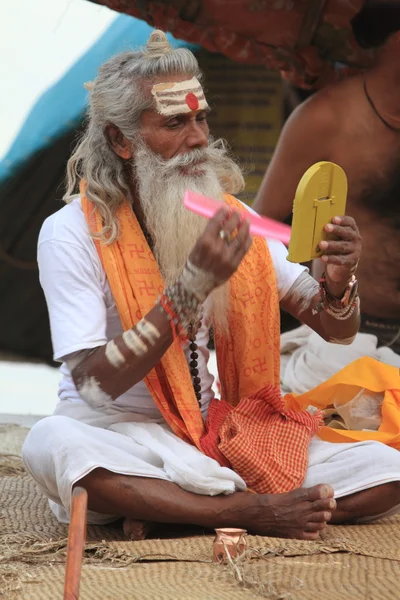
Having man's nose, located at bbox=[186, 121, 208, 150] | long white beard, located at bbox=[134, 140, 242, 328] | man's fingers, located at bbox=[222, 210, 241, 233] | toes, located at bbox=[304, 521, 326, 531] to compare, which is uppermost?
man's fingers, located at bbox=[222, 210, 241, 233]

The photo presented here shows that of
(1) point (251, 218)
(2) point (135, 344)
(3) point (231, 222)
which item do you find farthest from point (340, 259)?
(2) point (135, 344)

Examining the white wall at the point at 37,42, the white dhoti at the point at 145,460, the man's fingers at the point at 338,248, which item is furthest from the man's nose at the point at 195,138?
the white wall at the point at 37,42

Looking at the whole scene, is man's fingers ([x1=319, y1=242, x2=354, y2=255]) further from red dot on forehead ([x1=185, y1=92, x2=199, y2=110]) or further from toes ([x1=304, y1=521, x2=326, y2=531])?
A: toes ([x1=304, y1=521, x2=326, y2=531])

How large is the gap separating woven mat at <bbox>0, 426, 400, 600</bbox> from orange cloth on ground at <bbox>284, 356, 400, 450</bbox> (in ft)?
1.24

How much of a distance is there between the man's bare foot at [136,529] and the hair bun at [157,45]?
4.71 ft

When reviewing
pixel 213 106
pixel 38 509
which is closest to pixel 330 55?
pixel 213 106

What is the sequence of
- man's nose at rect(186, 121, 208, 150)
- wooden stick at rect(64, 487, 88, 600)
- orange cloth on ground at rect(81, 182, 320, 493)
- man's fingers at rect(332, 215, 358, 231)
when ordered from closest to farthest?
wooden stick at rect(64, 487, 88, 600)
man's fingers at rect(332, 215, 358, 231)
orange cloth on ground at rect(81, 182, 320, 493)
man's nose at rect(186, 121, 208, 150)

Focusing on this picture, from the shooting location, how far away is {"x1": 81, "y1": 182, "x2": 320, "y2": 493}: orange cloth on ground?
344cm

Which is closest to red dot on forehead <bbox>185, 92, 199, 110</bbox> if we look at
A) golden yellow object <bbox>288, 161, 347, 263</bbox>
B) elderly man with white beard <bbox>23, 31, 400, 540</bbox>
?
elderly man with white beard <bbox>23, 31, 400, 540</bbox>

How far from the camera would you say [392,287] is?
5379mm

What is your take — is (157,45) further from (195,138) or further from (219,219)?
(219,219)

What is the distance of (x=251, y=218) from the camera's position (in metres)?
3.23

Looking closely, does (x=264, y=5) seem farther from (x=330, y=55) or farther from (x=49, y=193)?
(x=49, y=193)

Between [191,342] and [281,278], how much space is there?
387mm
